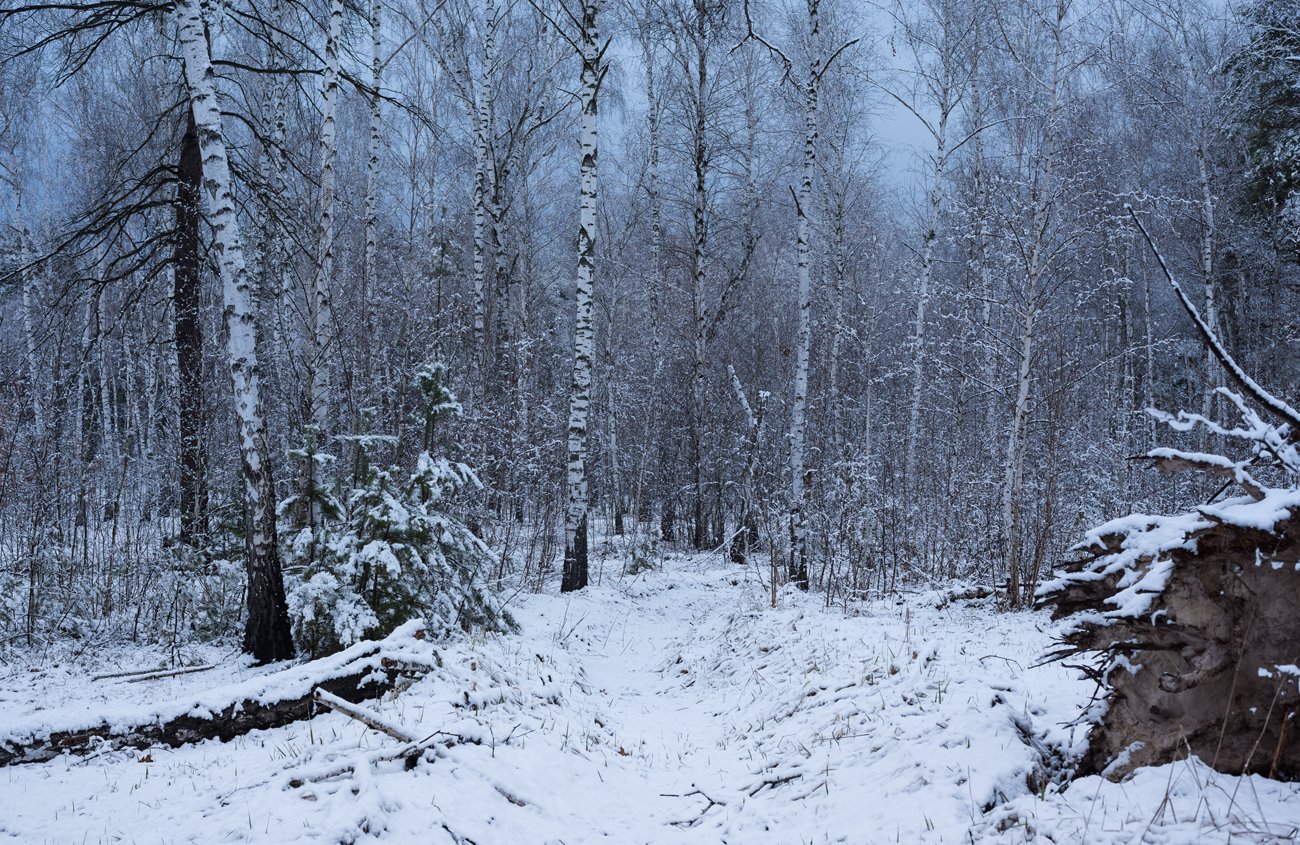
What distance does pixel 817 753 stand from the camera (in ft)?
13.7

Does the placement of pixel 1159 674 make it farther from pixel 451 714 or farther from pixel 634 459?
pixel 634 459

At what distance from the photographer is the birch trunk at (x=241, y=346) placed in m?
5.92

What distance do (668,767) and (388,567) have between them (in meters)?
2.88

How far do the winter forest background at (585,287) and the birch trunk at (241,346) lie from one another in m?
0.03

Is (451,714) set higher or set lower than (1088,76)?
lower

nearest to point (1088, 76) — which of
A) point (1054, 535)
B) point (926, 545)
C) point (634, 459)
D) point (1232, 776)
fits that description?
point (1054, 535)

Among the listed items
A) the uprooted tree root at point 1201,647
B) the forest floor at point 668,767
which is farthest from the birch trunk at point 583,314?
the uprooted tree root at point 1201,647

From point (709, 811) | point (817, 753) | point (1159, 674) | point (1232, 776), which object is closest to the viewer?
point (1232, 776)

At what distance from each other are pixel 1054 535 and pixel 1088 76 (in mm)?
9071

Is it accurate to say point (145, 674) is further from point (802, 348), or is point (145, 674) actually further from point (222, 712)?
point (802, 348)

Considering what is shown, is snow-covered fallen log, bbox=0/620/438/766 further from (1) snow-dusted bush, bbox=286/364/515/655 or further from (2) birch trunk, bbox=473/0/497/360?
(2) birch trunk, bbox=473/0/497/360

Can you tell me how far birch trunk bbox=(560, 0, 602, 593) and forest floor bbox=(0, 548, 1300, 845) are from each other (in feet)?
12.6

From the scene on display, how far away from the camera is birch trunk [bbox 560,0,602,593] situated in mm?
10266

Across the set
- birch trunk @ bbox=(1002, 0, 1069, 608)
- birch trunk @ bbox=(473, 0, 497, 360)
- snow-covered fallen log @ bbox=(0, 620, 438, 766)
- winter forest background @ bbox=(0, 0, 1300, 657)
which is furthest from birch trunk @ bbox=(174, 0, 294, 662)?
birch trunk @ bbox=(1002, 0, 1069, 608)
